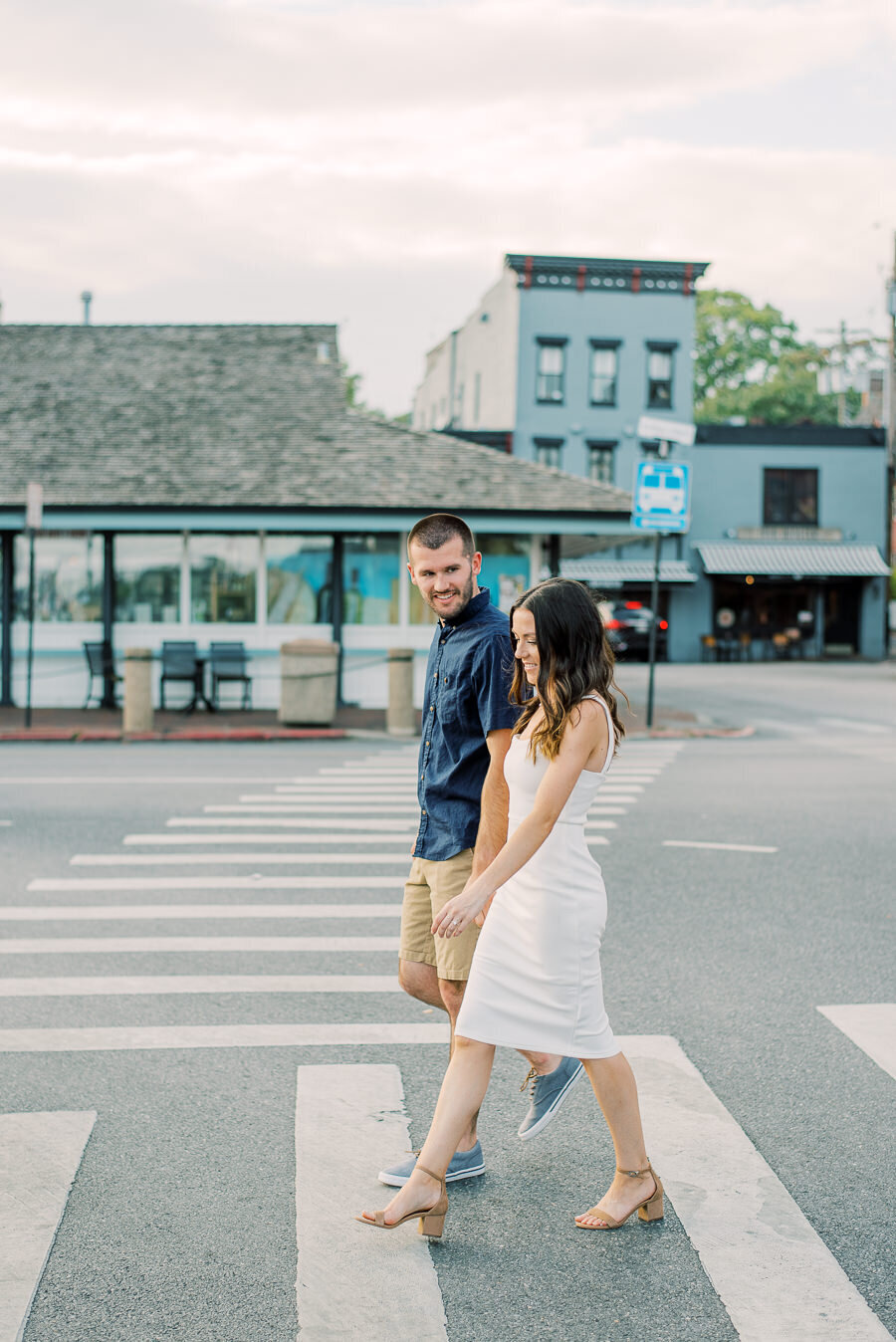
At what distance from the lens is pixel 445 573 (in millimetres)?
4078

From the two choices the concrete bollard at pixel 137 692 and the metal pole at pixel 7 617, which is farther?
the metal pole at pixel 7 617

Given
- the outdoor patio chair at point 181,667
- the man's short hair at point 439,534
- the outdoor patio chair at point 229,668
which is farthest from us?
the outdoor patio chair at point 229,668

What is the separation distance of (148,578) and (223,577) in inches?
44.9

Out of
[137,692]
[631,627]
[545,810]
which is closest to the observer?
[545,810]

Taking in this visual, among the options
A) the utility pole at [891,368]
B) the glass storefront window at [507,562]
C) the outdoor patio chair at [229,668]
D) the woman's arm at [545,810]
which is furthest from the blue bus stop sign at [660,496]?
the utility pole at [891,368]

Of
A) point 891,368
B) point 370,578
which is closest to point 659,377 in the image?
point 891,368

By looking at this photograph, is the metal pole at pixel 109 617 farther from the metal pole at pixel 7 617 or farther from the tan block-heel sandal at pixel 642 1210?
the tan block-heel sandal at pixel 642 1210

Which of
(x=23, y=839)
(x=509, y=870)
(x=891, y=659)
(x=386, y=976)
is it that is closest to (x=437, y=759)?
(x=509, y=870)

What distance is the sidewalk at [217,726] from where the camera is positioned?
17141 mm

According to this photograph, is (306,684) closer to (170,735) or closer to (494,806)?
(170,735)

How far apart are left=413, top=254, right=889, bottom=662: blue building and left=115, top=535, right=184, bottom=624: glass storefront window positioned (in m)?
22.6

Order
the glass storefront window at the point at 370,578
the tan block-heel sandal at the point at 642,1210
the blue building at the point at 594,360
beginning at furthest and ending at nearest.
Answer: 1. the blue building at the point at 594,360
2. the glass storefront window at the point at 370,578
3. the tan block-heel sandal at the point at 642,1210

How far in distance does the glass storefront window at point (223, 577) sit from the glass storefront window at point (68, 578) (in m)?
1.46

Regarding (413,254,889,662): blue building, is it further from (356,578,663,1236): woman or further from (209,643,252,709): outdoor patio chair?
(356,578,663,1236): woman
